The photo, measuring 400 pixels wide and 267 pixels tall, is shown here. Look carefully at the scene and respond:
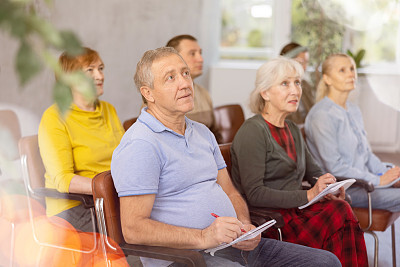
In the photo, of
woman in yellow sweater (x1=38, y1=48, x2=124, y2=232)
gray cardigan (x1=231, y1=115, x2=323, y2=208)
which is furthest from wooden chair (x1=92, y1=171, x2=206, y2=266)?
gray cardigan (x1=231, y1=115, x2=323, y2=208)

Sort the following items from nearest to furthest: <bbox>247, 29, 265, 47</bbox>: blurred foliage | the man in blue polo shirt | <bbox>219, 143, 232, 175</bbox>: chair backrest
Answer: the man in blue polo shirt < <bbox>219, 143, 232, 175</bbox>: chair backrest < <bbox>247, 29, 265, 47</bbox>: blurred foliage

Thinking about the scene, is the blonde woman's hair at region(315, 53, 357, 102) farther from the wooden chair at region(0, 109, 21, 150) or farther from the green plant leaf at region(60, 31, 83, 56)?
the green plant leaf at region(60, 31, 83, 56)

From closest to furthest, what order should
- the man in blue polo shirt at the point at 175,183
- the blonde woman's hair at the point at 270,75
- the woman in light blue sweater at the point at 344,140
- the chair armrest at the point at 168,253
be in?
the chair armrest at the point at 168,253 < the man in blue polo shirt at the point at 175,183 < the blonde woman's hair at the point at 270,75 < the woman in light blue sweater at the point at 344,140

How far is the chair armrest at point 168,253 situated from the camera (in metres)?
1.33

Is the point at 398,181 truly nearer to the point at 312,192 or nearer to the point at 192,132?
the point at 312,192

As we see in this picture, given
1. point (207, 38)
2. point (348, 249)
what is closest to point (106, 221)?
point (348, 249)

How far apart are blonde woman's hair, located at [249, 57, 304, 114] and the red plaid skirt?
0.53 m

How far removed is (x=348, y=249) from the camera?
2062 mm

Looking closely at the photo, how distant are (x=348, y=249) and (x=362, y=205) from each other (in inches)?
20.2

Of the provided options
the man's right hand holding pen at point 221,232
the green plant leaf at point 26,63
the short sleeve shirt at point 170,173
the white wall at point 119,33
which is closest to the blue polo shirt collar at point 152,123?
the short sleeve shirt at point 170,173

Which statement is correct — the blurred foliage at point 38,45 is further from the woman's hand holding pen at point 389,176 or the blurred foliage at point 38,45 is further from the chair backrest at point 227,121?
the chair backrest at point 227,121

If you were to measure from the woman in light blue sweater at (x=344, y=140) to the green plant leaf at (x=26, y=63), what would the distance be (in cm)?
231

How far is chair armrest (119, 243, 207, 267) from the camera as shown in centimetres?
133

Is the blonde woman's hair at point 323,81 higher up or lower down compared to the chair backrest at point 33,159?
higher up
